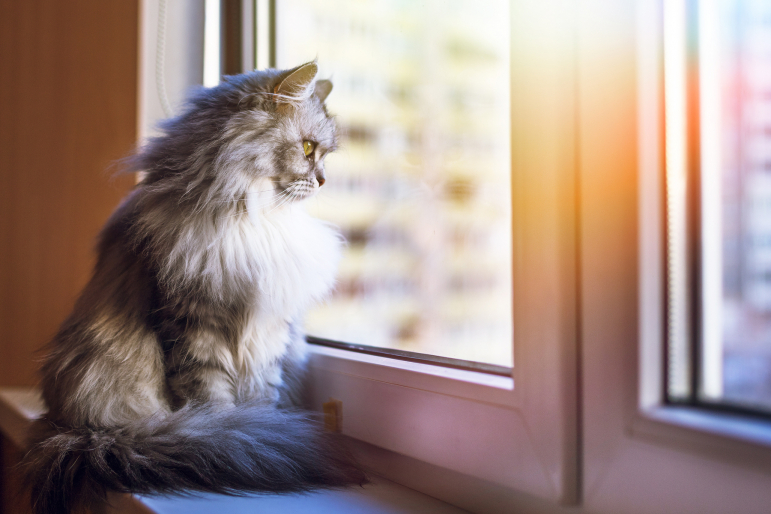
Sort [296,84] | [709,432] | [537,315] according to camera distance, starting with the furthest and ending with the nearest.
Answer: [296,84] → [537,315] → [709,432]

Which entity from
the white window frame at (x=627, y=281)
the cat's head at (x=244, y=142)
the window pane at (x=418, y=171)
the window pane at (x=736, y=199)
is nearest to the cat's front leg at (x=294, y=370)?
the window pane at (x=418, y=171)

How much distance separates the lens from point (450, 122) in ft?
3.16

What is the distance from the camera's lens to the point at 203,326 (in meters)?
0.92

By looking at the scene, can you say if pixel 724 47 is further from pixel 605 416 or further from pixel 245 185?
pixel 245 185

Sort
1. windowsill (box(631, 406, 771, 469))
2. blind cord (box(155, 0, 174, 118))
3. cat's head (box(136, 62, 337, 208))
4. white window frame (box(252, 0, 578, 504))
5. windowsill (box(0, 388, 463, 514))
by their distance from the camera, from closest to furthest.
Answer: windowsill (box(631, 406, 771, 469)) < white window frame (box(252, 0, 578, 504)) < windowsill (box(0, 388, 463, 514)) < cat's head (box(136, 62, 337, 208)) < blind cord (box(155, 0, 174, 118))

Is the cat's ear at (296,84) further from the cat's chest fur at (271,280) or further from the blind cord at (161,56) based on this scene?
the blind cord at (161,56)

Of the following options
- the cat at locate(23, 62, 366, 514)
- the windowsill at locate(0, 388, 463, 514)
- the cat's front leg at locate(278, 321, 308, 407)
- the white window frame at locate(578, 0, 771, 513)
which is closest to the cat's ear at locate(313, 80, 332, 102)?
the cat at locate(23, 62, 366, 514)

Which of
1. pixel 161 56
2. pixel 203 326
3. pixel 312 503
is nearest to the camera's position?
pixel 312 503

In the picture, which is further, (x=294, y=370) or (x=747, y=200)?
(x=294, y=370)

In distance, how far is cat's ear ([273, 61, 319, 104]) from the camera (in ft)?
3.28

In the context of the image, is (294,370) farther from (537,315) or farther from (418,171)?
(537,315)

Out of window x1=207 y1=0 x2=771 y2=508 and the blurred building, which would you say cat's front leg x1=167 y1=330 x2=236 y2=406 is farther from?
the blurred building

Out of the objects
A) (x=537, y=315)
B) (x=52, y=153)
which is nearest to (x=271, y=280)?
(x=537, y=315)

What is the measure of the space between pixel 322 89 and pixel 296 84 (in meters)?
0.15
